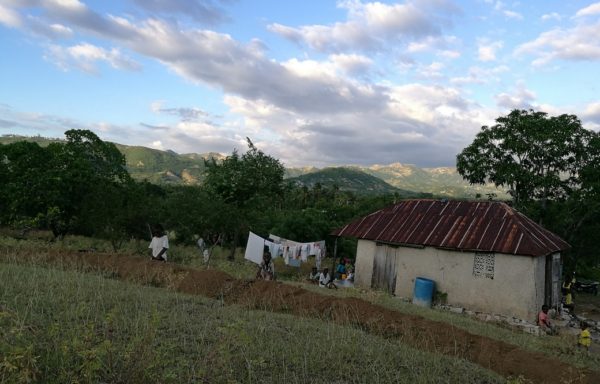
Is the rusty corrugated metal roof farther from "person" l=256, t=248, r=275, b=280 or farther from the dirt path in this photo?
the dirt path

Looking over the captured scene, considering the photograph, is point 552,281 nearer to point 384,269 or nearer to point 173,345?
point 384,269

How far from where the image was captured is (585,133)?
23.9 metres

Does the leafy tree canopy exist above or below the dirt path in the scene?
above

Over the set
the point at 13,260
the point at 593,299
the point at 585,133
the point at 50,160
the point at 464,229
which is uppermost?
the point at 585,133

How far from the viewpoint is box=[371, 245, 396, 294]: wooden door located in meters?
19.6

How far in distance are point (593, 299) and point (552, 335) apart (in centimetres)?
1630

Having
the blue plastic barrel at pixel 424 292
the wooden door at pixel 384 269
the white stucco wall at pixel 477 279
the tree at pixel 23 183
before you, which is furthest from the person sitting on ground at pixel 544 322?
the tree at pixel 23 183

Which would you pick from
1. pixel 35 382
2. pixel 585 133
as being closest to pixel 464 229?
pixel 585 133

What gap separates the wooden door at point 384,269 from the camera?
64.2 ft

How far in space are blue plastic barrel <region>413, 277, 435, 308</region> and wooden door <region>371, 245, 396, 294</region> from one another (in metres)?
1.55

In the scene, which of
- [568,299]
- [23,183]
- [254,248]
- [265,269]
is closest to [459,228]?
[568,299]

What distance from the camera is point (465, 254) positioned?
1772 cm

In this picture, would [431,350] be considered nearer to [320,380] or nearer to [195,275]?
[320,380]

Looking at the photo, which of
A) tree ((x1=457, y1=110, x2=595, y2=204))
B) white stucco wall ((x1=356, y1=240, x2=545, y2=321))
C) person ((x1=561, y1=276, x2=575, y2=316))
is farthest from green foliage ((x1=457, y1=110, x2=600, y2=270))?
white stucco wall ((x1=356, y1=240, x2=545, y2=321))
